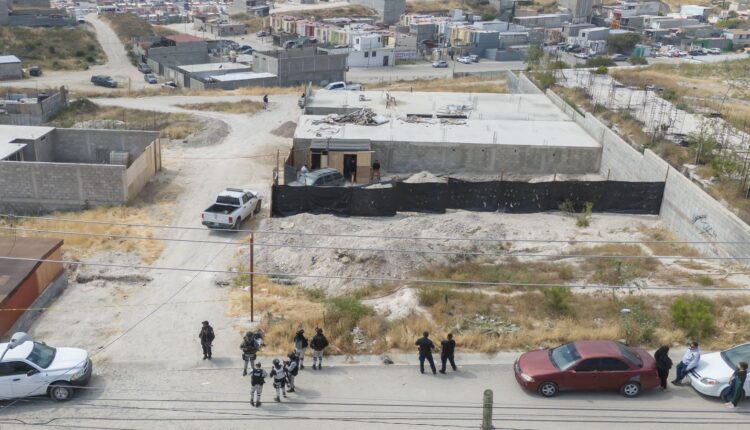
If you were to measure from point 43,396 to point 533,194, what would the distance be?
20.4 m

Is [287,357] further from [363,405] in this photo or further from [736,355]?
[736,355]

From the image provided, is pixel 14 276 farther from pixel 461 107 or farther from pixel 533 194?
pixel 461 107

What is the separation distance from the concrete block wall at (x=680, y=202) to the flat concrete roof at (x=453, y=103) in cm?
771

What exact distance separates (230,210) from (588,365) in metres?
16.5

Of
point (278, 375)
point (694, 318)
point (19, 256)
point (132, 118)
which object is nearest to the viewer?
point (278, 375)

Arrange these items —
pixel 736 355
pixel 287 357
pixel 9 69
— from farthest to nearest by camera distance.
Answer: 1. pixel 9 69
2. pixel 287 357
3. pixel 736 355

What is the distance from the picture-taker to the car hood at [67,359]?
15.5 meters

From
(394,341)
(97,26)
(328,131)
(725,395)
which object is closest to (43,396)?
(394,341)

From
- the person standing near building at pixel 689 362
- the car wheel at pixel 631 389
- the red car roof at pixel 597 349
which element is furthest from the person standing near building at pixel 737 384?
the red car roof at pixel 597 349

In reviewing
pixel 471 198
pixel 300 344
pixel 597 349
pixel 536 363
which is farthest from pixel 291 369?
pixel 471 198

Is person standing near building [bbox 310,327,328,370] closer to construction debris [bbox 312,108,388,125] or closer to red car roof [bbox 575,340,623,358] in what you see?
red car roof [bbox 575,340,623,358]

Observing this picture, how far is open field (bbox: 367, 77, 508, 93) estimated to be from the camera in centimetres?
5872

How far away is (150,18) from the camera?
141 meters

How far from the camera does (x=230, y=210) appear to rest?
89.7 feet
